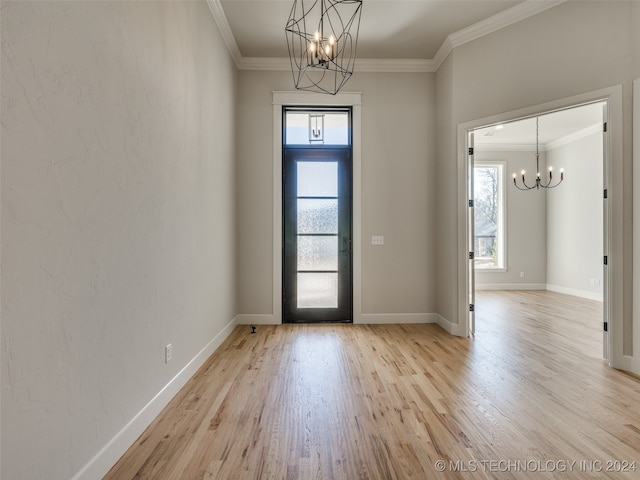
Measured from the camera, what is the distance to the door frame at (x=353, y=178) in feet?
14.0

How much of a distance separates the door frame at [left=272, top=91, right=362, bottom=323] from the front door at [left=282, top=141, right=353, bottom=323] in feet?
0.30

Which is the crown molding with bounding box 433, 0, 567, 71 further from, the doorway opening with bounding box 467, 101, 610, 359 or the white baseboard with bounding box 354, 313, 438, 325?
the white baseboard with bounding box 354, 313, 438, 325

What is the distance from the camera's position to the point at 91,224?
1.46 metres

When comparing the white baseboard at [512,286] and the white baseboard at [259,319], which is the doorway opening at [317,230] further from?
the white baseboard at [512,286]

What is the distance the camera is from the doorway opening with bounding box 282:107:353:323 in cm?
437

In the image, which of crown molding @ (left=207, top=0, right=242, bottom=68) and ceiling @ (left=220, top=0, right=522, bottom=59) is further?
ceiling @ (left=220, top=0, right=522, bottom=59)

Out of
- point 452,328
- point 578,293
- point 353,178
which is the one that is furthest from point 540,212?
point 353,178

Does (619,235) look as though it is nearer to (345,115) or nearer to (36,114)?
(345,115)

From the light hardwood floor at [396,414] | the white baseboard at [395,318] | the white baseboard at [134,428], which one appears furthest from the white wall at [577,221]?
the white baseboard at [134,428]

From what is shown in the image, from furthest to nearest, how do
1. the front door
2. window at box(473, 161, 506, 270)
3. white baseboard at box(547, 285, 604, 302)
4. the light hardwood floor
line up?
window at box(473, 161, 506, 270), white baseboard at box(547, 285, 604, 302), the front door, the light hardwood floor

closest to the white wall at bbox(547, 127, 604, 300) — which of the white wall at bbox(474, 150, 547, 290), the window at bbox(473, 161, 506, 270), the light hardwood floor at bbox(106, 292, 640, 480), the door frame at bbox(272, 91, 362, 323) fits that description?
the white wall at bbox(474, 150, 547, 290)

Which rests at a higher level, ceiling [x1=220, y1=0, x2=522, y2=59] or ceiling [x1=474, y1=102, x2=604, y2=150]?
ceiling [x1=220, y1=0, x2=522, y2=59]

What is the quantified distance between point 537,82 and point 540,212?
4.94m

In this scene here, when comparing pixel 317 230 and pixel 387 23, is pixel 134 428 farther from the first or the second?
pixel 387 23
